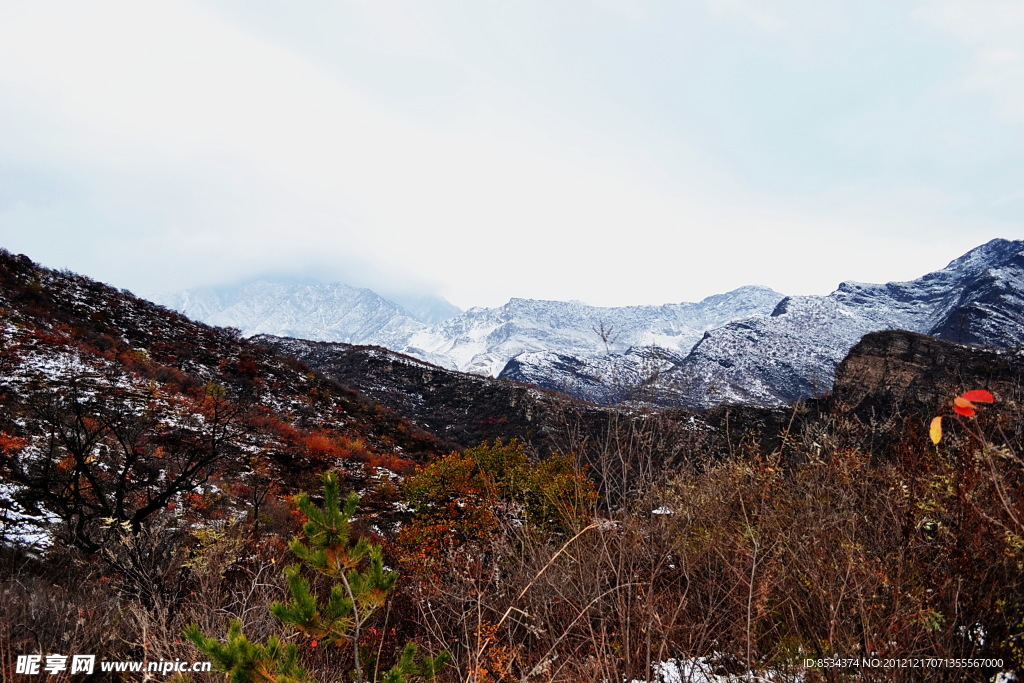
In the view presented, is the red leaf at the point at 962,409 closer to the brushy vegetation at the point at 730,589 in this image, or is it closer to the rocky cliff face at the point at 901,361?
the brushy vegetation at the point at 730,589

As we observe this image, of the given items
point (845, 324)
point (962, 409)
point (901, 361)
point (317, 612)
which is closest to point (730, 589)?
point (962, 409)

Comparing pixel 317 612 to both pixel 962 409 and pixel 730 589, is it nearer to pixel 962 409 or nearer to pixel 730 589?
pixel 730 589

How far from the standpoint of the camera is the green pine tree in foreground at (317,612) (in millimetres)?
1801

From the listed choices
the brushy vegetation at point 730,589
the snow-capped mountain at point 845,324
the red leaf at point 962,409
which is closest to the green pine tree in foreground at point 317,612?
the brushy vegetation at point 730,589

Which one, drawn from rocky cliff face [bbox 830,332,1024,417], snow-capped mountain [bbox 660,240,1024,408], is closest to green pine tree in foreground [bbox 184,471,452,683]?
rocky cliff face [bbox 830,332,1024,417]

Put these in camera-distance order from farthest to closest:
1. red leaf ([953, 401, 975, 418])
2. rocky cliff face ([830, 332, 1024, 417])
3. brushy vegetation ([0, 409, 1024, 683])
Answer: rocky cliff face ([830, 332, 1024, 417])
brushy vegetation ([0, 409, 1024, 683])
red leaf ([953, 401, 975, 418])

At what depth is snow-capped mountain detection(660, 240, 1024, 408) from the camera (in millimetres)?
84812

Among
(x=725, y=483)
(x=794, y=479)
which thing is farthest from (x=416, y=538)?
(x=794, y=479)

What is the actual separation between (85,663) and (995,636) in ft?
19.2

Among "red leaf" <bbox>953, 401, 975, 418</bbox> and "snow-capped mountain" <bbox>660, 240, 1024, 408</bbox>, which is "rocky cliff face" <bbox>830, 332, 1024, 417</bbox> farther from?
"red leaf" <bbox>953, 401, 975, 418</bbox>

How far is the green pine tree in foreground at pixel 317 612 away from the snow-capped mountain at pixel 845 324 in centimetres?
6772

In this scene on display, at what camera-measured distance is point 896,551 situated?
323 cm

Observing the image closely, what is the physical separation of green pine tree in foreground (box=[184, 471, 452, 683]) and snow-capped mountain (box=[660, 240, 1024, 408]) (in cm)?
6772

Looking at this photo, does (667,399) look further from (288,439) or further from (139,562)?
(288,439)
